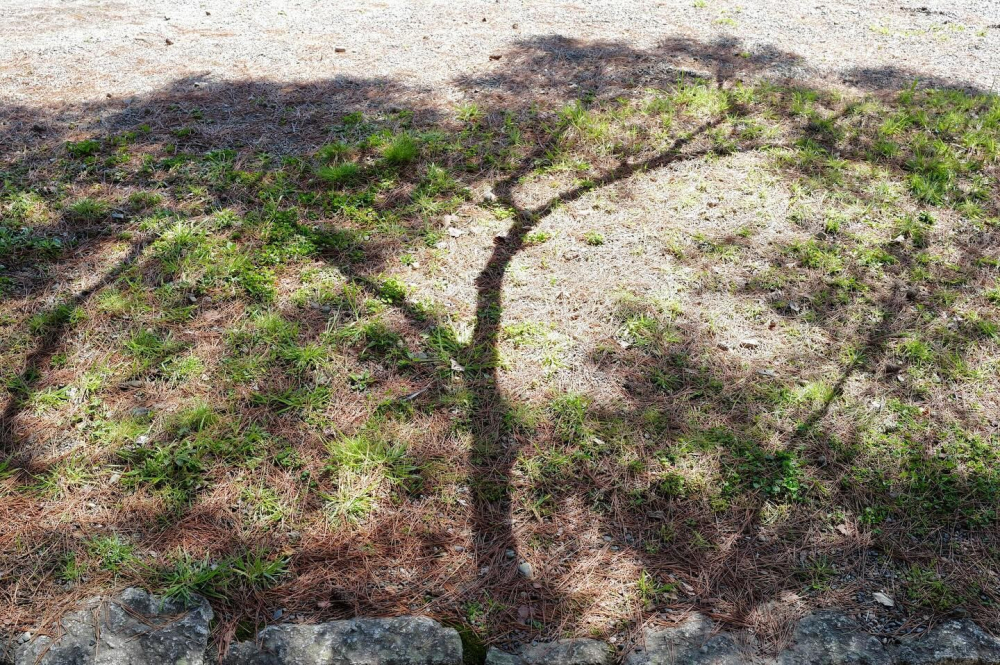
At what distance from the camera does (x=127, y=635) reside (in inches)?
94.7

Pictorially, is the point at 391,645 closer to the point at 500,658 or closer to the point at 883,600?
the point at 500,658

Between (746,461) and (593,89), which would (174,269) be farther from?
(593,89)

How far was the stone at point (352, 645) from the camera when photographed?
7.93 ft

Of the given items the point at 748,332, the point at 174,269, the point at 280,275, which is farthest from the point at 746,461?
the point at 174,269

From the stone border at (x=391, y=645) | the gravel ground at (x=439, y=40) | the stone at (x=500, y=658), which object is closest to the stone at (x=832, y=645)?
the stone border at (x=391, y=645)

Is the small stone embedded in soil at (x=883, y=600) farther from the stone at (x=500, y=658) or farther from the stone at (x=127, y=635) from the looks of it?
the stone at (x=127, y=635)

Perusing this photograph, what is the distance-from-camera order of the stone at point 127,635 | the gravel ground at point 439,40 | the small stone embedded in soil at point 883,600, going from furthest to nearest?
1. the gravel ground at point 439,40
2. the small stone embedded in soil at point 883,600
3. the stone at point 127,635

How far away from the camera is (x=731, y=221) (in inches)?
188

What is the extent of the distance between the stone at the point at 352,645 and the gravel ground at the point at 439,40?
506 cm

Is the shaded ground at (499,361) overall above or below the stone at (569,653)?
above

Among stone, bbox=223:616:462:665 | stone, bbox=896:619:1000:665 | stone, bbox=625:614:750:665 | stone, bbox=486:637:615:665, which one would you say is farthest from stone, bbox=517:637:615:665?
stone, bbox=896:619:1000:665

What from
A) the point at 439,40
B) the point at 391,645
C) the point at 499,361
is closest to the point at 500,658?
the point at 391,645

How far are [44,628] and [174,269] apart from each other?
87.9 inches

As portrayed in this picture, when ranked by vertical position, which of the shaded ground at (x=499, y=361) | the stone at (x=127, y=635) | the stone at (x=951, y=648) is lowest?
the stone at (x=951, y=648)
